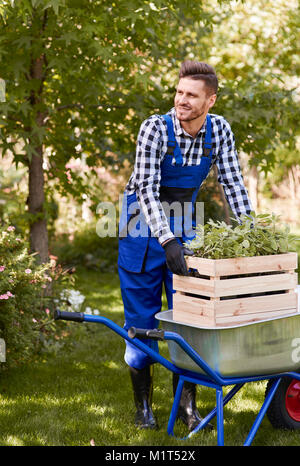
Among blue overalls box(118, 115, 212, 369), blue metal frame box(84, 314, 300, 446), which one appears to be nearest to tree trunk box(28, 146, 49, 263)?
blue overalls box(118, 115, 212, 369)

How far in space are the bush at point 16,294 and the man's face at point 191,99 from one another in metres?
1.57

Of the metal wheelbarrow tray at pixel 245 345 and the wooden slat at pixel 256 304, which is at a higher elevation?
the wooden slat at pixel 256 304

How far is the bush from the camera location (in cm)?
392

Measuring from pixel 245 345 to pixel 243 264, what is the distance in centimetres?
33

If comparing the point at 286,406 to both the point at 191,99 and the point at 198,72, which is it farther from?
the point at 198,72

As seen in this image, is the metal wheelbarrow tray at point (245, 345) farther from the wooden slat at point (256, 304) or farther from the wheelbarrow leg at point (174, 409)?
the wheelbarrow leg at point (174, 409)

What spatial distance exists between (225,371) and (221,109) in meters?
2.63

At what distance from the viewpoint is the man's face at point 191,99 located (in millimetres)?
2926

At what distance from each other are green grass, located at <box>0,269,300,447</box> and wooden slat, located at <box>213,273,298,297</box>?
0.79m

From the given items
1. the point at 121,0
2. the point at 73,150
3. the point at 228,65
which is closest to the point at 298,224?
the point at 228,65

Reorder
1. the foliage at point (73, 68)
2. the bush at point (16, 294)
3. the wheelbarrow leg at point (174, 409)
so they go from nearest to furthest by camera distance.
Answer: the wheelbarrow leg at point (174, 409), the bush at point (16, 294), the foliage at point (73, 68)

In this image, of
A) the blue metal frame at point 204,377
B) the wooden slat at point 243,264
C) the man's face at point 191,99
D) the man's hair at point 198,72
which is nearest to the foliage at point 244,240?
the wooden slat at point 243,264

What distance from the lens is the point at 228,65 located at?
8.50 meters
